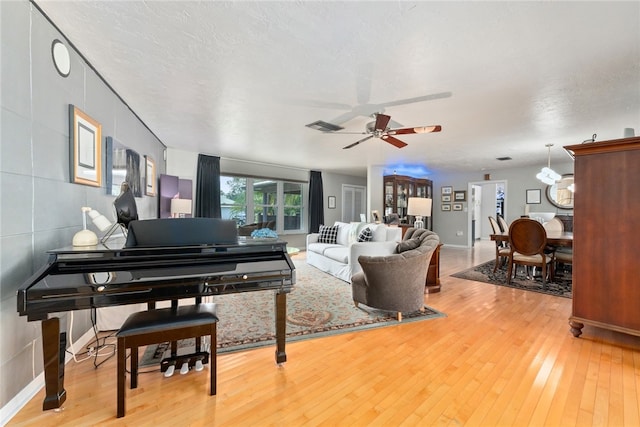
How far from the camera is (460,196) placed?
793cm

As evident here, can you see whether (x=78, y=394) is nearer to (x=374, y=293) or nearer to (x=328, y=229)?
(x=374, y=293)

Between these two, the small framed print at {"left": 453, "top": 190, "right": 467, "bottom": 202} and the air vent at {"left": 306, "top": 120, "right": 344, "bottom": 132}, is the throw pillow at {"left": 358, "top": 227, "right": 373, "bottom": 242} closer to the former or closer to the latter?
the air vent at {"left": 306, "top": 120, "right": 344, "bottom": 132}

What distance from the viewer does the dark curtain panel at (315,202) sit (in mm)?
7422

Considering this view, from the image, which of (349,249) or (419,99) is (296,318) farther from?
(419,99)

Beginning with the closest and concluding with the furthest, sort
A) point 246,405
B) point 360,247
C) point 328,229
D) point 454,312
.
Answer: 1. point 246,405
2. point 454,312
3. point 360,247
4. point 328,229

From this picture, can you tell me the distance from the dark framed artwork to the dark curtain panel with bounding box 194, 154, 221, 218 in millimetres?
3297

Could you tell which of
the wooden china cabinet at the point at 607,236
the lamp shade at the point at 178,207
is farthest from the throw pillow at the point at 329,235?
the wooden china cabinet at the point at 607,236

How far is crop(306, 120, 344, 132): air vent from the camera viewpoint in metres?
3.33

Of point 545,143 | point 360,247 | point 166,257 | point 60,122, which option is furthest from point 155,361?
point 545,143

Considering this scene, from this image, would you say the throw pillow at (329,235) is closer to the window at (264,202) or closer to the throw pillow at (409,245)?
the window at (264,202)

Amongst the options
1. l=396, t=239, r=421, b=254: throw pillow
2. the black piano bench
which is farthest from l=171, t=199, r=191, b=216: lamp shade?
l=396, t=239, r=421, b=254: throw pillow

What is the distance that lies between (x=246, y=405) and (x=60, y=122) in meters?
2.12

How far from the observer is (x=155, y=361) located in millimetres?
1942

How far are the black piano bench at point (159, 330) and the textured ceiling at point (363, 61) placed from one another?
1765mm
